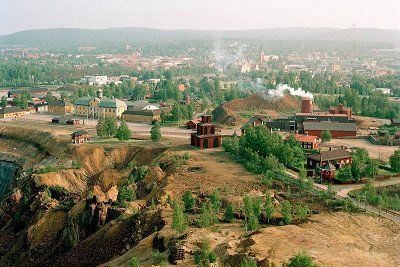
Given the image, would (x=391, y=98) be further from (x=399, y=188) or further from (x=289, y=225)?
(x=289, y=225)

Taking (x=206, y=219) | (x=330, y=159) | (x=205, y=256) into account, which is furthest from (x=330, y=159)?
(x=205, y=256)

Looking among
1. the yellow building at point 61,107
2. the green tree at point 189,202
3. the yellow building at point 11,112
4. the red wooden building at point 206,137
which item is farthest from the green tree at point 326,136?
the yellow building at point 11,112

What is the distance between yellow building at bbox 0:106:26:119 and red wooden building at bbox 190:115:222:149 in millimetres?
43753

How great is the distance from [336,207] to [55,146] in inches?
1619

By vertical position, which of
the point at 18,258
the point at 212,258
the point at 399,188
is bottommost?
the point at 18,258

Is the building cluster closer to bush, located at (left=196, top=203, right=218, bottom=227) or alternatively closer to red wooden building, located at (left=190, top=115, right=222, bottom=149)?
red wooden building, located at (left=190, top=115, right=222, bottom=149)

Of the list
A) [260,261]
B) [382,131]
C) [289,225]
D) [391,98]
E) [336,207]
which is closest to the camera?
[260,261]

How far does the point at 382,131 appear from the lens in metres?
80.9

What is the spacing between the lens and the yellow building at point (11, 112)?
98.0 metres

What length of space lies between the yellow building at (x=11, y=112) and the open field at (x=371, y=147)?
56936 millimetres

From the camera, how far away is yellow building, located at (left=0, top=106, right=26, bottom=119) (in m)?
98.0

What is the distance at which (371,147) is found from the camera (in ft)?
234

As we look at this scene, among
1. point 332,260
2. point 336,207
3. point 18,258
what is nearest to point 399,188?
point 336,207

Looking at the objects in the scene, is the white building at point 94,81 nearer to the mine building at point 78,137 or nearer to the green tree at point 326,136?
the mine building at point 78,137
